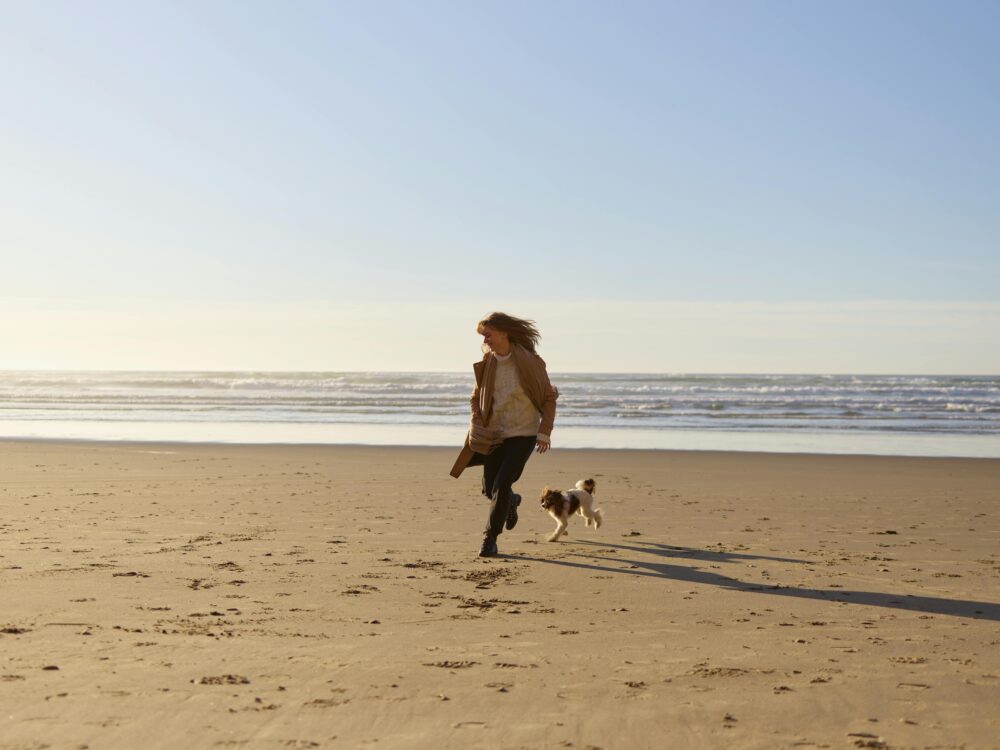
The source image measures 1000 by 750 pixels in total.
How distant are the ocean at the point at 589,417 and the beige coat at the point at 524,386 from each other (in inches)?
456

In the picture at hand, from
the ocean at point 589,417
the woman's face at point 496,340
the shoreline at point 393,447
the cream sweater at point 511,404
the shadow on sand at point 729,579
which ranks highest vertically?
the woman's face at point 496,340

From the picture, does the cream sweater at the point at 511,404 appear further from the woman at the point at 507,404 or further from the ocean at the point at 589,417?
the ocean at the point at 589,417

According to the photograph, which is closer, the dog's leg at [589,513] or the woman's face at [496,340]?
the woman's face at [496,340]

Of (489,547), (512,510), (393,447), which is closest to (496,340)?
(512,510)

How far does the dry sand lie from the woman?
552mm

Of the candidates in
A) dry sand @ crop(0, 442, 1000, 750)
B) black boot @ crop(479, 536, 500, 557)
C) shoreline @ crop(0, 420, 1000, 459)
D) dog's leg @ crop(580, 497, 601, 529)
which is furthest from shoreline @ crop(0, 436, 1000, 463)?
black boot @ crop(479, 536, 500, 557)

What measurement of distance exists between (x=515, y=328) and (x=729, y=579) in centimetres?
243

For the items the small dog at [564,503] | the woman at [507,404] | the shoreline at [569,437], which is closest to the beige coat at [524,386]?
the woman at [507,404]

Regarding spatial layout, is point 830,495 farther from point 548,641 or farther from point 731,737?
point 731,737

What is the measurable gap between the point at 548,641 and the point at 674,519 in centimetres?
501

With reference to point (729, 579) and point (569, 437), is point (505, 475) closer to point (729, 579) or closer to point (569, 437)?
point (729, 579)

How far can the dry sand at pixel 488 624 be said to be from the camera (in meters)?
3.58

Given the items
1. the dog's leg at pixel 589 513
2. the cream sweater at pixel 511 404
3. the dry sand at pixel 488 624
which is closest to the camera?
the dry sand at pixel 488 624

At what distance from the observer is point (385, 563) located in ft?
22.8
